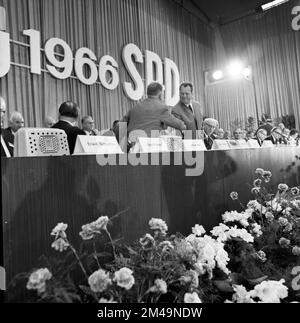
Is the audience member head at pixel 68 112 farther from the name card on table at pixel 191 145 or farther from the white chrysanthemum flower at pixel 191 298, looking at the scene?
the white chrysanthemum flower at pixel 191 298

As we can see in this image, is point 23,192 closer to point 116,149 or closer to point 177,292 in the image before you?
point 177,292

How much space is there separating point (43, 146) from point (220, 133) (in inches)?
79.8

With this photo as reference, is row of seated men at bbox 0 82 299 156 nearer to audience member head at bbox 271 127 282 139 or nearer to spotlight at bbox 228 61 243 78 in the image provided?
audience member head at bbox 271 127 282 139

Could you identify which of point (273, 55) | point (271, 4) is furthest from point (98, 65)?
point (271, 4)

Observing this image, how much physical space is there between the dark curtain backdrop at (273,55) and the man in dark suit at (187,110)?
18.0 ft

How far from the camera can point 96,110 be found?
4926mm

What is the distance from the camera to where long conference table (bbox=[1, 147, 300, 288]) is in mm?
762

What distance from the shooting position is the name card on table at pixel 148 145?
5.43 feet

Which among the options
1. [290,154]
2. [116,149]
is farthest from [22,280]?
[290,154]

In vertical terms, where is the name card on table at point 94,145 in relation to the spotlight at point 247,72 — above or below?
below

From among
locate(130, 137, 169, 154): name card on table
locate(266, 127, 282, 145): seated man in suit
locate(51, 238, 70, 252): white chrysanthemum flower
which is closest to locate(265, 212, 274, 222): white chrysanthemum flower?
locate(130, 137, 169, 154): name card on table

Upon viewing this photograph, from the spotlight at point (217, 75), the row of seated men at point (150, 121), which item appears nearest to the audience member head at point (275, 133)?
the row of seated men at point (150, 121)

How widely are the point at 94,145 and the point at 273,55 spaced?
7177 mm

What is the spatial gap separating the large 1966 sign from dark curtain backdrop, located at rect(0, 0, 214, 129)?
10 cm
